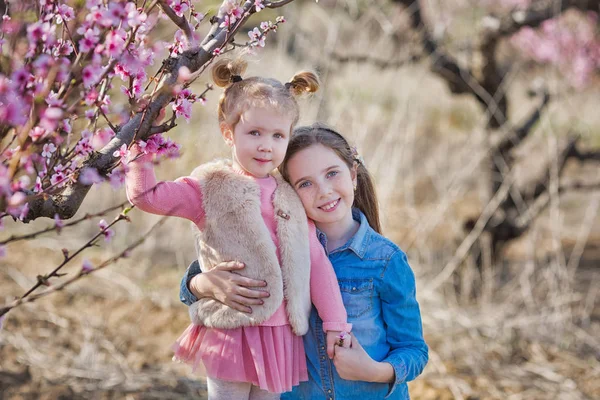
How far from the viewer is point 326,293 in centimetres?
204

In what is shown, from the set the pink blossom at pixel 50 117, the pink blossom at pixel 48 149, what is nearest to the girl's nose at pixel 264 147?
the pink blossom at pixel 48 149

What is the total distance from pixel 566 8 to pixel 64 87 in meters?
4.32

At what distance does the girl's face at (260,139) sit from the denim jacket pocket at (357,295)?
1.41ft

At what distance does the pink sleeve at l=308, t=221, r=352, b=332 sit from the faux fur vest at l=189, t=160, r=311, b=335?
3 centimetres

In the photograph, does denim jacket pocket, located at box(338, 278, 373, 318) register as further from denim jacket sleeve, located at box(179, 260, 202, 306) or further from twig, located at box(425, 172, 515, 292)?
twig, located at box(425, 172, 515, 292)

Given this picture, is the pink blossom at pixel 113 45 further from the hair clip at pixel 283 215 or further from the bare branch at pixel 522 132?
the bare branch at pixel 522 132

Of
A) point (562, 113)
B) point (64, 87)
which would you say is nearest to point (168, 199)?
point (64, 87)

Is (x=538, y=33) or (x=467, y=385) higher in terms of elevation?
(x=538, y=33)

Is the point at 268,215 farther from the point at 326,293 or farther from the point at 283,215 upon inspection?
the point at 326,293

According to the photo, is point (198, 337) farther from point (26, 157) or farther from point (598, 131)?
point (598, 131)

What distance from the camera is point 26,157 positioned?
1312 millimetres

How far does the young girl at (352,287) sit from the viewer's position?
210 centimetres

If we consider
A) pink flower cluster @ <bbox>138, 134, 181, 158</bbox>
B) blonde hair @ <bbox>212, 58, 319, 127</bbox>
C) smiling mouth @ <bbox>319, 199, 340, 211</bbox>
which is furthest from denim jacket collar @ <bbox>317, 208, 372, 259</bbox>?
pink flower cluster @ <bbox>138, 134, 181, 158</bbox>

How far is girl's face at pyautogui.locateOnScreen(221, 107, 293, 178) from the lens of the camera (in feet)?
6.47
